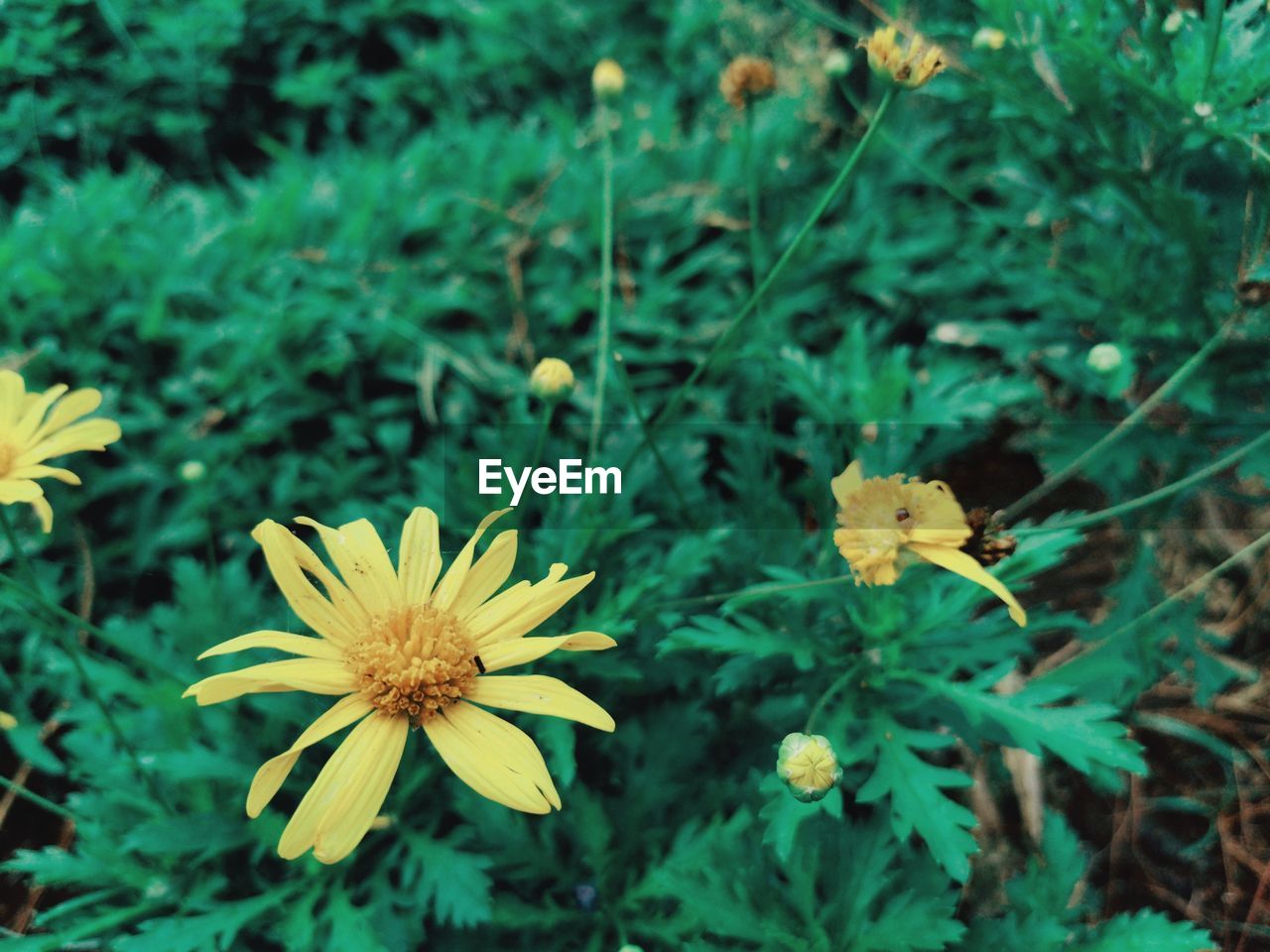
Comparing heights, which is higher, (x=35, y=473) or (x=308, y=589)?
(x=35, y=473)

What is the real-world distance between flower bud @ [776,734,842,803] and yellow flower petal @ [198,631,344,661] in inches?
21.4

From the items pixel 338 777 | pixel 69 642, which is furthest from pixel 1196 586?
pixel 69 642

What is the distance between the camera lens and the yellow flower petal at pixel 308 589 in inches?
44.8

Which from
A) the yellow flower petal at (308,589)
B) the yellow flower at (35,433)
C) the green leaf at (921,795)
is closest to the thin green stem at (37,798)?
the yellow flower at (35,433)

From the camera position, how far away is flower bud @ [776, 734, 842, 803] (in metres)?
1.15

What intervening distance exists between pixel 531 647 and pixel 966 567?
0.51 meters

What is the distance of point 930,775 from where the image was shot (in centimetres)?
134

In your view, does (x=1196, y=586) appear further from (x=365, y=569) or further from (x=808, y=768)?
(x=365, y=569)

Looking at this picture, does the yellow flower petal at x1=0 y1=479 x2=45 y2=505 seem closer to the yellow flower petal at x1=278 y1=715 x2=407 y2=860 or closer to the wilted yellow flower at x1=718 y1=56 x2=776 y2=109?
the yellow flower petal at x1=278 y1=715 x2=407 y2=860

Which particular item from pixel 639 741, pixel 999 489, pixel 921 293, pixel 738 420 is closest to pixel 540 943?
pixel 639 741

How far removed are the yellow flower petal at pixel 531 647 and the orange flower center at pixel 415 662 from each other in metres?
0.03

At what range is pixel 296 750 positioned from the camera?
1.04 metres

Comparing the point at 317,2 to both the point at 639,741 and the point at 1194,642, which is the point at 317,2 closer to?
the point at 639,741

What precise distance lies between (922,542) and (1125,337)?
3.01 ft
